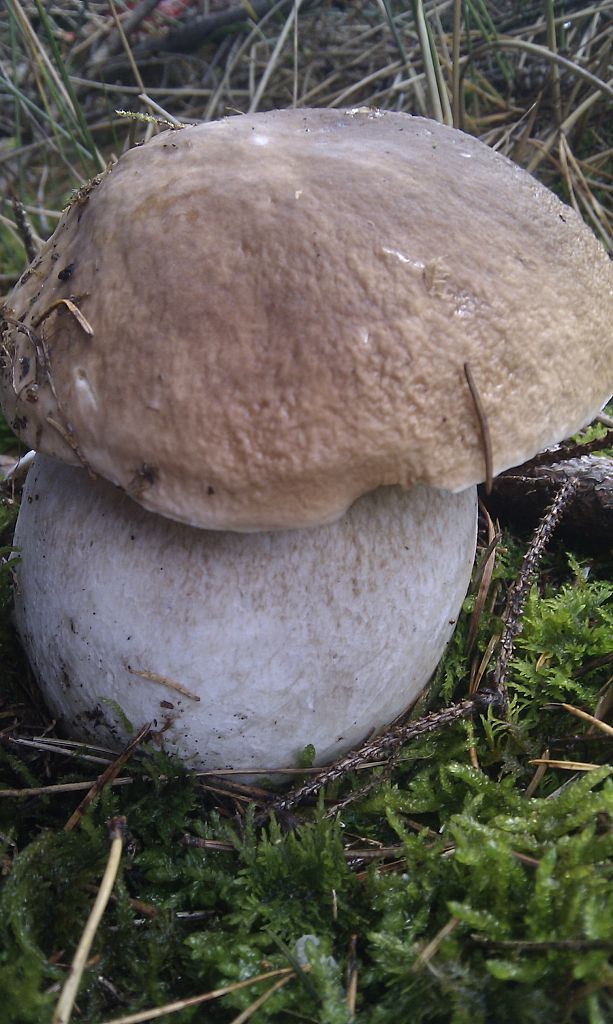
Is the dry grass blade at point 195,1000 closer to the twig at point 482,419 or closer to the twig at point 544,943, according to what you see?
the twig at point 544,943

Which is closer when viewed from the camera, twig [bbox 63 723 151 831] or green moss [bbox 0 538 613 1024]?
green moss [bbox 0 538 613 1024]

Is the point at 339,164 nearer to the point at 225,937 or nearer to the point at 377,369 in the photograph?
the point at 377,369

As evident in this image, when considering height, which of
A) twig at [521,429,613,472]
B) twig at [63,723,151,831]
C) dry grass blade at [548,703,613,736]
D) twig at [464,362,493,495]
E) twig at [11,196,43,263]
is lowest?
dry grass blade at [548,703,613,736]

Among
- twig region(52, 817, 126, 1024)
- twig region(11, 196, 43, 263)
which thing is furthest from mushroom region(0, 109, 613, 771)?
twig region(11, 196, 43, 263)

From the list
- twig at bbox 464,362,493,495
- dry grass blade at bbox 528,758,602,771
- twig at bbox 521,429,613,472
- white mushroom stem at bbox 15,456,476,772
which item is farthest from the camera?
twig at bbox 521,429,613,472

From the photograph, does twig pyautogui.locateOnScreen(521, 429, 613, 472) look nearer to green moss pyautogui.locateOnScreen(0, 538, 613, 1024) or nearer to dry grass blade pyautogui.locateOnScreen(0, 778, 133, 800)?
green moss pyautogui.locateOnScreen(0, 538, 613, 1024)

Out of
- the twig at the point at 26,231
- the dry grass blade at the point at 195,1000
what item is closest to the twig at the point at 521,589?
the dry grass blade at the point at 195,1000

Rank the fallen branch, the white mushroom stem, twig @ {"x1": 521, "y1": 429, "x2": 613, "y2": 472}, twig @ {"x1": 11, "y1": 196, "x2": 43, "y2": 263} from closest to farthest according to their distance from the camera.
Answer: the white mushroom stem
twig @ {"x1": 521, "y1": 429, "x2": 613, "y2": 472}
the fallen branch
twig @ {"x1": 11, "y1": 196, "x2": 43, "y2": 263}

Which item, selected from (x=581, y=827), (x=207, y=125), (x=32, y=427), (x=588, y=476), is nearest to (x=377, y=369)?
(x=32, y=427)
